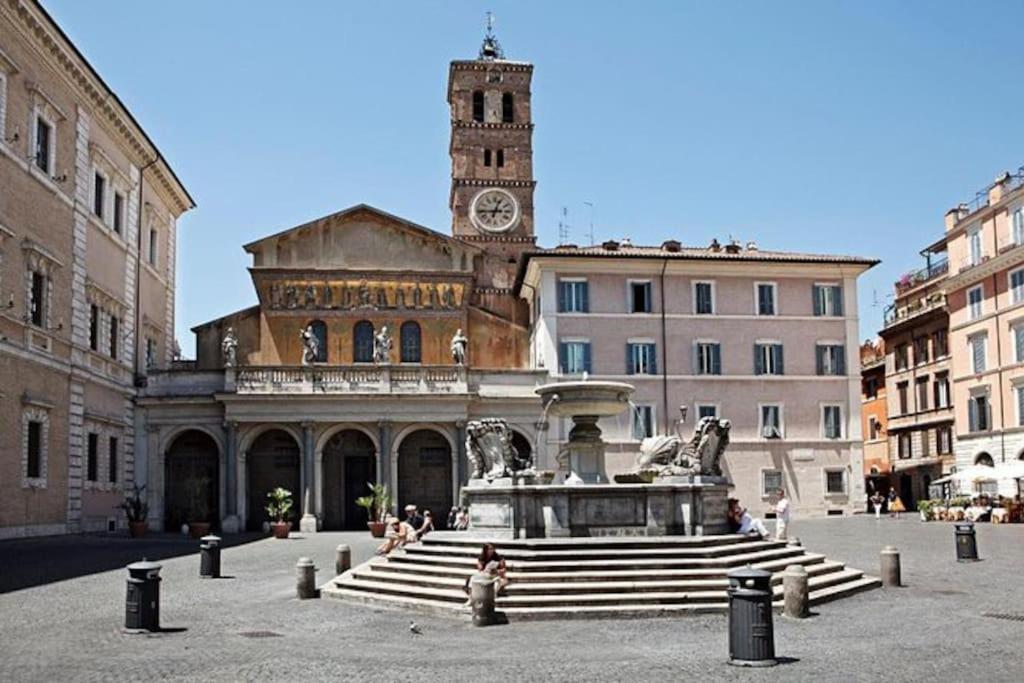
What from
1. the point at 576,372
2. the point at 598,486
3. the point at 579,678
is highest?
the point at 576,372

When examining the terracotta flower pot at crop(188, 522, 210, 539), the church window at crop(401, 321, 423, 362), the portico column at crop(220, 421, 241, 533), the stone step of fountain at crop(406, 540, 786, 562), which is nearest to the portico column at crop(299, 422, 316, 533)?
the portico column at crop(220, 421, 241, 533)

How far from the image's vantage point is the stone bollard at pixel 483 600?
15.4 metres

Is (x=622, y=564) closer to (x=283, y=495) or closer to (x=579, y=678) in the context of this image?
(x=579, y=678)

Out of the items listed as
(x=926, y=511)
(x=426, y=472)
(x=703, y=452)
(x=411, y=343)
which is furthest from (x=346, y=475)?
(x=703, y=452)

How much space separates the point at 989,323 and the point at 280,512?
3049cm

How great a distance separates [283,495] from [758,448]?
18.7 meters

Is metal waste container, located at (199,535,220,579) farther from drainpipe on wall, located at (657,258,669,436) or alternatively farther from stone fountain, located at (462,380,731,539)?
drainpipe on wall, located at (657,258,669,436)

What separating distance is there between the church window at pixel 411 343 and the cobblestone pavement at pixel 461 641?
26.4 m

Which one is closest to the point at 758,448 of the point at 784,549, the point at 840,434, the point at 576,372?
the point at 840,434

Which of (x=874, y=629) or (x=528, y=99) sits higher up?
(x=528, y=99)

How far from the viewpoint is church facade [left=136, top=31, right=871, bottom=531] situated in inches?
1716

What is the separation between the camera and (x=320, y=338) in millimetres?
47281

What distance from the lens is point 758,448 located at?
47.1 m

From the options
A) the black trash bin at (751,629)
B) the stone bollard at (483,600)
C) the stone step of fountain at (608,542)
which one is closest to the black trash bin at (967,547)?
the stone step of fountain at (608,542)
